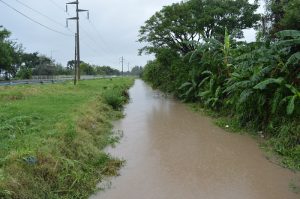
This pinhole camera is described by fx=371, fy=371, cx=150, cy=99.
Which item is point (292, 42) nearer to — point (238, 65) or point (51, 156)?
point (238, 65)

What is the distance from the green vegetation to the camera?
10672 millimetres

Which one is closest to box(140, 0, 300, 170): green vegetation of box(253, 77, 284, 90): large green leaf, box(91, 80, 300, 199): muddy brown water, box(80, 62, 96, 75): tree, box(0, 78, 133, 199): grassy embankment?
box(253, 77, 284, 90): large green leaf

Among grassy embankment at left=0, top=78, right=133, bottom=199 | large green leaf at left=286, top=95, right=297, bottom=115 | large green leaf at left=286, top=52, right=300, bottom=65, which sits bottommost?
grassy embankment at left=0, top=78, right=133, bottom=199

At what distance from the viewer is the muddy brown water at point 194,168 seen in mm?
6945

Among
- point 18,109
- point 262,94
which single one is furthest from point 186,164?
point 18,109

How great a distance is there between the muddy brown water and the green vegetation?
2.82 ft

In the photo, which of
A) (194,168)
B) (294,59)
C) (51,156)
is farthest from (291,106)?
(51,156)

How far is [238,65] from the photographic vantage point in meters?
15.0

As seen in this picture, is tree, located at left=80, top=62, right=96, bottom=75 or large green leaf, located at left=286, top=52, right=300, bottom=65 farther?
tree, located at left=80, top=62, right=96, bottom=75

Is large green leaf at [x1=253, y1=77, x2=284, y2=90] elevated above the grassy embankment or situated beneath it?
elevated above

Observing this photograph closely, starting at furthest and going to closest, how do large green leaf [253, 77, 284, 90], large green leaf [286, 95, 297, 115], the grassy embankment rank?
large green leaf [253, 77, 284, 90], large green leaf [286, 95, 297, 115], the grassy embankment

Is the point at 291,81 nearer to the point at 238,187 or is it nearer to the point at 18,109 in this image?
the point at 238,187

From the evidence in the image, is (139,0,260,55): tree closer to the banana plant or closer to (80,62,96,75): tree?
the banana plant

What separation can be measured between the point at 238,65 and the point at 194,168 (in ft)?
24.9
